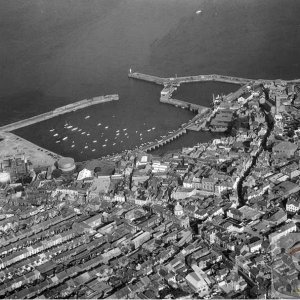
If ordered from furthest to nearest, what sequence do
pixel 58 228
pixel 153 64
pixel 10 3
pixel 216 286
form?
1. pixel 10 3
2. pixel 153 64
3. pixel 58 228
4. pixel 216 286

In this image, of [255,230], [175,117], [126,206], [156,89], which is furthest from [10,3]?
[255,230]

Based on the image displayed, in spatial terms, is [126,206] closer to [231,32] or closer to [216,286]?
[216,286]

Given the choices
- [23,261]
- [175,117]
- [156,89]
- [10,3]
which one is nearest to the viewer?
[23,261]

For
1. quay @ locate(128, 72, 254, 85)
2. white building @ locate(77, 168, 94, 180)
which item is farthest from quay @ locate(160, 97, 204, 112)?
white building @ locate(77, 168, 94, 180)

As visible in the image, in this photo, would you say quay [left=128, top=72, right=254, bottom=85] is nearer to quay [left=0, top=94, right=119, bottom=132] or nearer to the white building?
quay [left=0, top=94, right=119, bottom=132]

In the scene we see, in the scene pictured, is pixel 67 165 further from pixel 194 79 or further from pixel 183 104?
pixel 194 79

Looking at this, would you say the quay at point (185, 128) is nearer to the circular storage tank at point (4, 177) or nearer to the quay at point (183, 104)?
the quay at point (183, 104)
